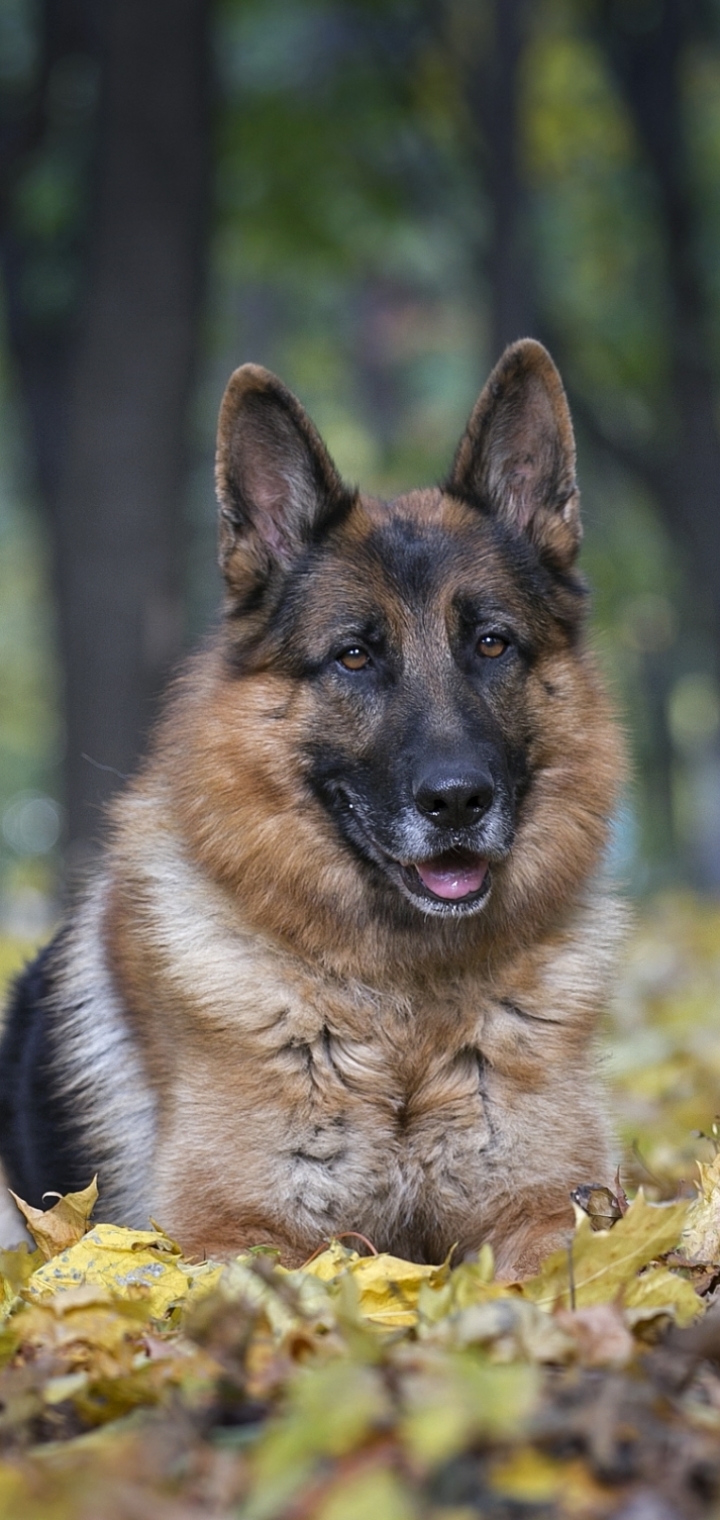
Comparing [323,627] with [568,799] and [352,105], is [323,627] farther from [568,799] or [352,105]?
[352,105]

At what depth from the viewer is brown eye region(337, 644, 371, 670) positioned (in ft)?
15.0

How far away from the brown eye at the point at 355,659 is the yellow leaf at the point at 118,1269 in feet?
5.34

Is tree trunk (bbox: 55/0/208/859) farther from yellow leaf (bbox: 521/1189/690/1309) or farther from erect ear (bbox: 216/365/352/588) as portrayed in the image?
yellow leaf (bbox: 521/1189/690/1309)

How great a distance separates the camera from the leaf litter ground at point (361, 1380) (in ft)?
7.18

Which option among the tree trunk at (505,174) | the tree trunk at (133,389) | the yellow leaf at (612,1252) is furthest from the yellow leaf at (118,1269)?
the tree trunk at (505,174)

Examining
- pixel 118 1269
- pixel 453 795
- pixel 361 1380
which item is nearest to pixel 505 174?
pixel 453 795

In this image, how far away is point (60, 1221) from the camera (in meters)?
3.93

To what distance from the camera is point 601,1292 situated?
3.15m

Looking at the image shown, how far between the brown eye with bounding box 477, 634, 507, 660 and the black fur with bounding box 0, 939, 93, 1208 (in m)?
1.62

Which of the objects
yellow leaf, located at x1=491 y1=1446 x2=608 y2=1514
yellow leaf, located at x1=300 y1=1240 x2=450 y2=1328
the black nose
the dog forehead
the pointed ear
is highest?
the pointed ear

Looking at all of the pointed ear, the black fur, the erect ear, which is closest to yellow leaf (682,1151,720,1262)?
the black fur

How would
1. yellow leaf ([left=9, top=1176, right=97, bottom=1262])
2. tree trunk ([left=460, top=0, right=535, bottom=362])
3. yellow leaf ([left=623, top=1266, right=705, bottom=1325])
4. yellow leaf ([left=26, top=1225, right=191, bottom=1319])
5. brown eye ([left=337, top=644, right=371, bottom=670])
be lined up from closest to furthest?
yellow leaf ([left=623, top=1266, right=705, bottom=1325])
yellow leaf ([left=26, top=1225, right=191, bottom=1319])
yellow leaf ([left=9, top=1176, right=97, bottom=1262])
brown eye ([left=337, top=644, right=371, bottom=670])
tree trunk ([left=460, top=0, right=535, bottom=362])

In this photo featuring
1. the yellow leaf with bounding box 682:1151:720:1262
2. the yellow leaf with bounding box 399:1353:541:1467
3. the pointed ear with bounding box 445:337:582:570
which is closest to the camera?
the yellow leaf with bounding box 399:1353:541:1467

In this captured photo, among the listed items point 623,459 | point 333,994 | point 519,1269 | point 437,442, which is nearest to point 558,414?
point 333,994
